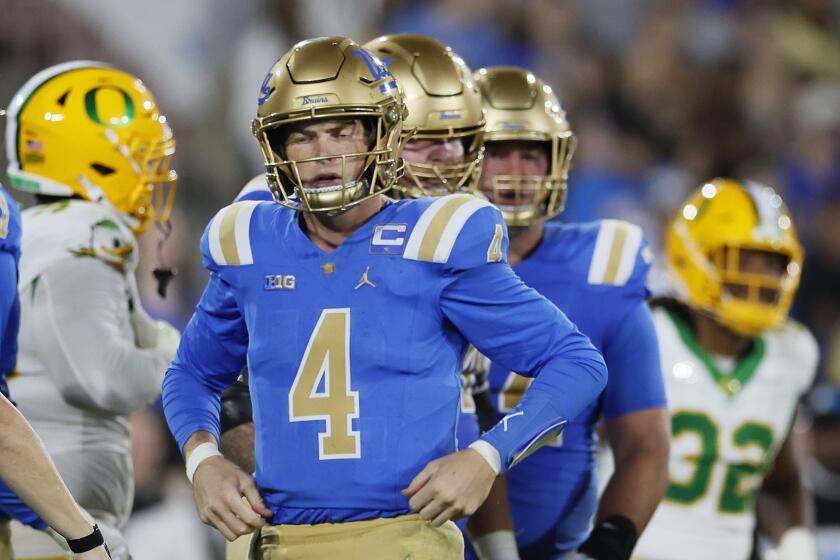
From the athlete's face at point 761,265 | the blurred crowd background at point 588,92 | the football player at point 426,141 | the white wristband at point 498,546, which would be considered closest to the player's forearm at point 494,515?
the white wristband at point 498,546

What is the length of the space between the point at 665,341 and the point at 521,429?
1.79 meters

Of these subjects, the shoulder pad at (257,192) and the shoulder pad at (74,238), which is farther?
the shoulder pad at (74,238)

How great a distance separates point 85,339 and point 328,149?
0.98m

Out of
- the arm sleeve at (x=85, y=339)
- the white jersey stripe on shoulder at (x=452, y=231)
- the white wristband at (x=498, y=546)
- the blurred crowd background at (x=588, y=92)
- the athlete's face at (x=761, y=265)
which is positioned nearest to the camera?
the white jersey stripe on shoulder at (x=452, y=231)

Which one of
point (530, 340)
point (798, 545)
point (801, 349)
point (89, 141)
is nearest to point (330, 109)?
point (530, 340)

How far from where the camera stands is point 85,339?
312 centimetres

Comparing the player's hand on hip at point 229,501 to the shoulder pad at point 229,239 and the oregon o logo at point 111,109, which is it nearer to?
the shoulder pad at point 229,239

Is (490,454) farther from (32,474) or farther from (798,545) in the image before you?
(798,545)

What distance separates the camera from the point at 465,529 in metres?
3.06

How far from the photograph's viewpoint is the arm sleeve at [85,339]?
312 cm

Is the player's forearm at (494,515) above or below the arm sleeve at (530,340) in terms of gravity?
below

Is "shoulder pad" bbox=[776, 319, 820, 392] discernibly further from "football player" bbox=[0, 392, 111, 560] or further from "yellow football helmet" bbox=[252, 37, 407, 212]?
"football player" bbox=[0, 392, 111, 560]

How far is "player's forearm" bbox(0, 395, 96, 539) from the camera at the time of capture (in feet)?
7.87

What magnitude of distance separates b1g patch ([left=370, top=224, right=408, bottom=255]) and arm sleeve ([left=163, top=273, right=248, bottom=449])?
294 millimetres
